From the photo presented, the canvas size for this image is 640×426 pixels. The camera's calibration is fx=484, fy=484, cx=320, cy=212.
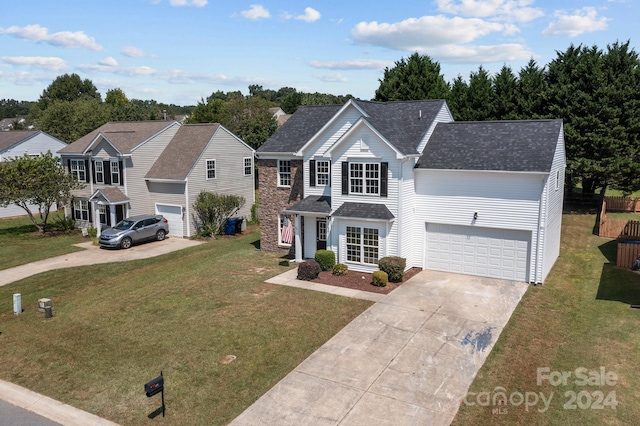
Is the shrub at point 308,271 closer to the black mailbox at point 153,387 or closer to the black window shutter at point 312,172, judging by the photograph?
the black window shutter at point 312,172

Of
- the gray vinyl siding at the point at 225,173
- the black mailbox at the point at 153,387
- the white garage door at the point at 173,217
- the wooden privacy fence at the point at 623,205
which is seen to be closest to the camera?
the black mailbox at the point at 153,387

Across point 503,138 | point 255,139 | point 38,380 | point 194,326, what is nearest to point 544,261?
point 503,138

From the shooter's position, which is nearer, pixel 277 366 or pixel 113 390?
pixel 113 390

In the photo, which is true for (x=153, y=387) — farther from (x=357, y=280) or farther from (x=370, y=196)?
(x=370, y=196)

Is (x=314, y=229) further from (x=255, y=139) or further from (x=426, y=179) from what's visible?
(x=255, y=139)

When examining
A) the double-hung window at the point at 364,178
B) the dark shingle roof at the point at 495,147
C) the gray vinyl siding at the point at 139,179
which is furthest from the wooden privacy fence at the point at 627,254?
the gray vinyl siding at the point at 139,179

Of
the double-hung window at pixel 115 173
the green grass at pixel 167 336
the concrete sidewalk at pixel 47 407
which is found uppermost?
the double-hung window at pixel 115 173

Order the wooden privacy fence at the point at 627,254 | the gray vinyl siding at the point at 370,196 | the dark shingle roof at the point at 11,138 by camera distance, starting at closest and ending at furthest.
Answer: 1. the gray vinyl siding at the point at 370,196
2. the wooden privacy fence at the point at 627,254
3. the dark shingle roof at the point at 11,138

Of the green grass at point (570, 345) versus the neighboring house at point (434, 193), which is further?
the neighboring house at point (434, 193)
